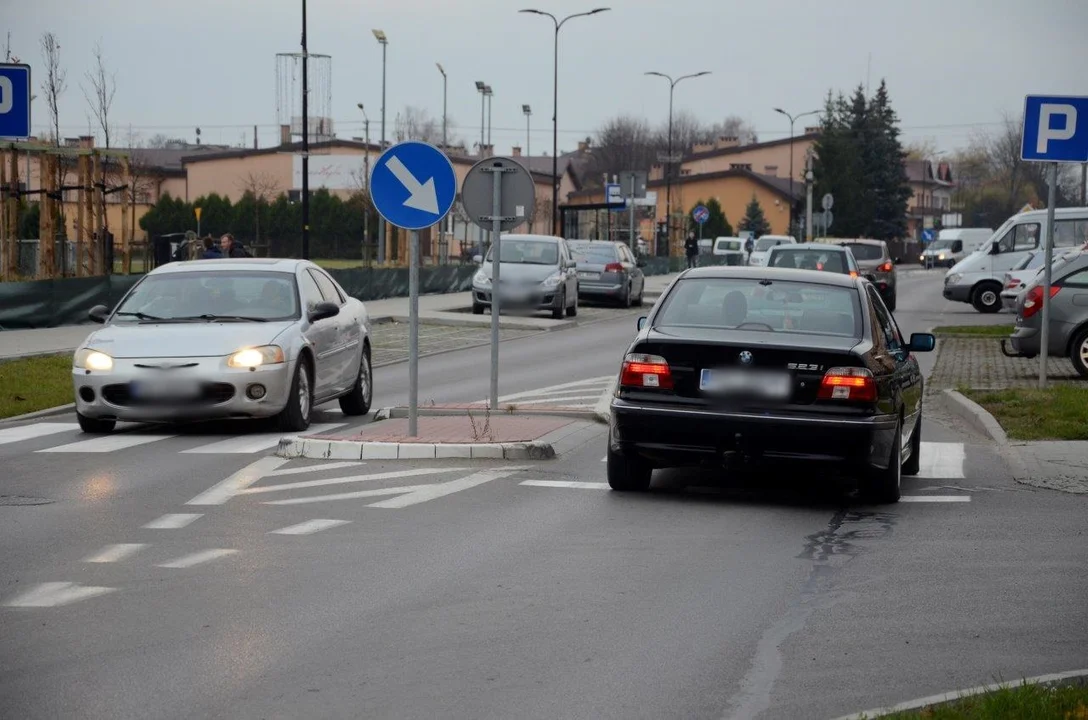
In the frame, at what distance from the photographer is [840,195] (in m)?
113

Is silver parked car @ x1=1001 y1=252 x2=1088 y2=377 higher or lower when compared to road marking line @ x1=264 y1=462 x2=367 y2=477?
higher

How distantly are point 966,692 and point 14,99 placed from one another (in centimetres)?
1009

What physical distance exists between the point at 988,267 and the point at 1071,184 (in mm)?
105536

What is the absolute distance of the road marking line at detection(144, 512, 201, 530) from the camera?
30.1 ft

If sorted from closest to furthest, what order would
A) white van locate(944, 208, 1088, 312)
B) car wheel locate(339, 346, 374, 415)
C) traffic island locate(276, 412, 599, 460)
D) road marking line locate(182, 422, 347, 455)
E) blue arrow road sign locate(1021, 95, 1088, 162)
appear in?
1. traffic island locate(276, 412, 599, 460)
2. road marking line locate(182, 422, 347, 455)
3. blue arrow road sign locate(1021, 95, 1088, 162)
4. car wheel locate(339, 346, 374, 415)
5. white van locate(944, 208, 1088, 312)

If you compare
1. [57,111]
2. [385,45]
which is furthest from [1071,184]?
[57,111]

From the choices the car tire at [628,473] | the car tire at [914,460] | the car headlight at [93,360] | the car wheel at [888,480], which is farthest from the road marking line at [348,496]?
the car headlight at [93,360]

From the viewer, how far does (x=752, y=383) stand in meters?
9.88

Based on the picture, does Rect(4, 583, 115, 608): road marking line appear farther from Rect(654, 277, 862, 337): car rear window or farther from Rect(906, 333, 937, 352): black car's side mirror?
Rect(906, 333, 937, 352): black car's side mirror

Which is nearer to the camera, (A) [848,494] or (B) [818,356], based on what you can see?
(B) [818,356]

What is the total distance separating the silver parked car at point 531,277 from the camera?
3409 cm

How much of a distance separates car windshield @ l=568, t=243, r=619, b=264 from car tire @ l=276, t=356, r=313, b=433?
85.9 ft

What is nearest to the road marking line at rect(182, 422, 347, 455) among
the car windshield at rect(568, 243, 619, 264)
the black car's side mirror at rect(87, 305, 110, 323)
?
the black car's side mirror at rect(87, 305, 110, 323)

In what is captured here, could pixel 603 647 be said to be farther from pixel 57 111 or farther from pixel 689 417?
pixel 57 111
